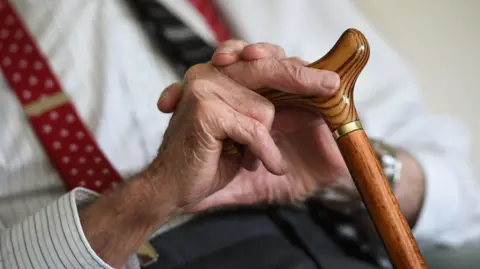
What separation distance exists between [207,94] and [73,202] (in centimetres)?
20

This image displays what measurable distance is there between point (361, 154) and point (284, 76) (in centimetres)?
11

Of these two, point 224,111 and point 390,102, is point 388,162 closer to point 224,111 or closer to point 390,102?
point 390,102

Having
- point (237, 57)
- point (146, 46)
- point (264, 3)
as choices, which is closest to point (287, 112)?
point (237, 57)

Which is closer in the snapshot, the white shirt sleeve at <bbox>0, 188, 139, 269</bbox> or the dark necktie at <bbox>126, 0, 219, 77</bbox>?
the white shirt sleeve at <bbox>0, 188, 139, 269</bbox>

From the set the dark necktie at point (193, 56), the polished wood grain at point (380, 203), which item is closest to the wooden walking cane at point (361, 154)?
the polished wood grain at point (380, 203)

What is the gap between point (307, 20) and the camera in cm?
104

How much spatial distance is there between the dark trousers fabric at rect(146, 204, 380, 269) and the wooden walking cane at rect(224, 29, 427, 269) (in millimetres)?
243

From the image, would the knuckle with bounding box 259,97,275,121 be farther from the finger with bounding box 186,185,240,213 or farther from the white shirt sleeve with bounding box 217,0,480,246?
the white shirt sleeve with bounding box 217,0,480,246

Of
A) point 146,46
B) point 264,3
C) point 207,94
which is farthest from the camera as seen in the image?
point 264,3

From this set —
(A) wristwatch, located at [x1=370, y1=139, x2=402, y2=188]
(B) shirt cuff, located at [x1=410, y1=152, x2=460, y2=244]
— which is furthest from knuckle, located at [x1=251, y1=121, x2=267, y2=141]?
(B) shirt cuff, located at [x1=410, y1=152, x2=460, y2=244]

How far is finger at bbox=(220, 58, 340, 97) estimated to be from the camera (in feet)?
1.67

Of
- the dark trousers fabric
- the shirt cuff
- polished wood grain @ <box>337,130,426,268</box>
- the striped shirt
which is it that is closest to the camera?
polished wood grain @ <box>337,130,426,268</box>

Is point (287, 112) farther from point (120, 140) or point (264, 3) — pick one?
point (264, 3)

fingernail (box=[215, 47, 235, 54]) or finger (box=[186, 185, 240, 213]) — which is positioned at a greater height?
fingernail (box=[215, 47, 235, 54])
